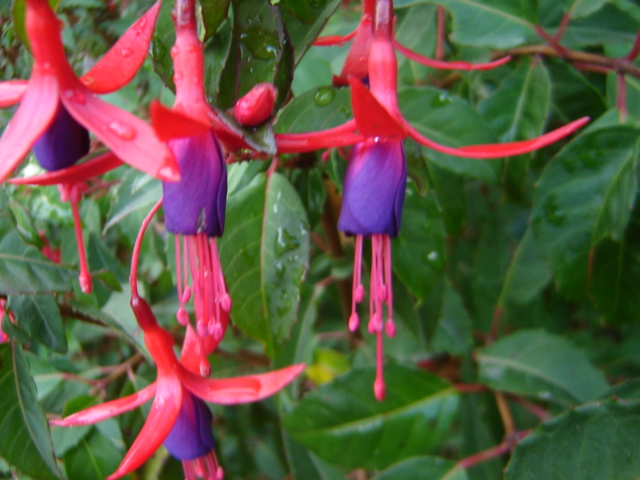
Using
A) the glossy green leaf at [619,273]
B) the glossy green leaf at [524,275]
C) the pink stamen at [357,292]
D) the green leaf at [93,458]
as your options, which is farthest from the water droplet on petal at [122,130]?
the glossy green leaf at [524,275]

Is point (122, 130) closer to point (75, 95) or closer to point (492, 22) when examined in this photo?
point (75, 95)

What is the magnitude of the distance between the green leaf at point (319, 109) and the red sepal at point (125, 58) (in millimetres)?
154

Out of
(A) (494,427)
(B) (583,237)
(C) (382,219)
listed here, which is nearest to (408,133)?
(C) (382,219)

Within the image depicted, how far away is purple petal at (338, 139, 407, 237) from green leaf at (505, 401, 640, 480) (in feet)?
1.19

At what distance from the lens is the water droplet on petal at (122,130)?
0.30 meters

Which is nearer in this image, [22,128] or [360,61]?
[22,128]

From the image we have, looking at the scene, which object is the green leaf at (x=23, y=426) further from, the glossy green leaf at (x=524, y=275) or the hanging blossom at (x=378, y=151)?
the glossy green leaf at (x=524, y=275)

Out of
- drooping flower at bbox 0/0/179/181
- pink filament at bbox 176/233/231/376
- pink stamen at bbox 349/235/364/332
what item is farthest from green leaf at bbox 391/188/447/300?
drooping flower at bbox 0/0/179/181

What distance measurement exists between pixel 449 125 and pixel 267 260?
28 cm

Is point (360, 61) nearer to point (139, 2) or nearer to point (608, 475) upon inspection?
point (139, 2)

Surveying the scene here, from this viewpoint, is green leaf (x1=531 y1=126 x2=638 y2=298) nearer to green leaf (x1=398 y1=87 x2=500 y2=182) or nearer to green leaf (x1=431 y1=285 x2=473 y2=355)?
green leaf (x1=398 y1=87 x2=500 y2=182)

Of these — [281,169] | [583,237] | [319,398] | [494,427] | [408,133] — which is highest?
[408,133]

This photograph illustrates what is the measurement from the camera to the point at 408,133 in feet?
1.29

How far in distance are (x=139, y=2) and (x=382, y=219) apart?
1.03ft
